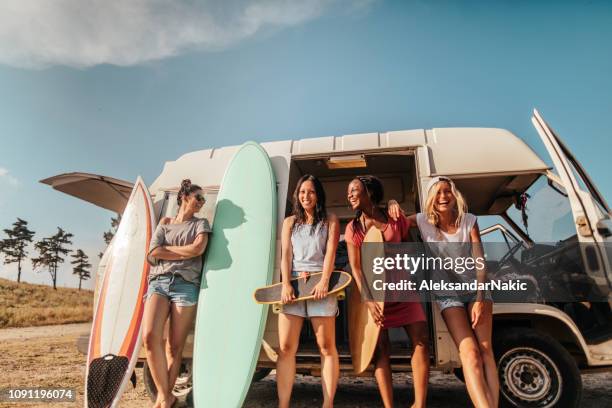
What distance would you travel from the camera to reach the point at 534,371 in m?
3.27

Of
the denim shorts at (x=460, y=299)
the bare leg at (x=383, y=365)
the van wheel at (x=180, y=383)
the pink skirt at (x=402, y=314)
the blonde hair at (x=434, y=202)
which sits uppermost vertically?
the blonde hair at (x=434, y=202)

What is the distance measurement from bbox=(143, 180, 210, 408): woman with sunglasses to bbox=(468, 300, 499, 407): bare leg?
7.88ft

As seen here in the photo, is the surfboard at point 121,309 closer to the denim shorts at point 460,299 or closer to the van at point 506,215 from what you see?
the van at point 506,215

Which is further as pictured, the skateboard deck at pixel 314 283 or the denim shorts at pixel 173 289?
the denim shorts at pixel 173 289

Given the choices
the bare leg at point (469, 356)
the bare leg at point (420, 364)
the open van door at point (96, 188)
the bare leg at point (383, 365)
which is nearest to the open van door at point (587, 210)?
the bare leg at point (469, 356)

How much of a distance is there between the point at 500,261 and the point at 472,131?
5.24 feet

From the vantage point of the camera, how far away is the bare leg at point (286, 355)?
2906 millimetres

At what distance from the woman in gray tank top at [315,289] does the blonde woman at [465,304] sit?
0.81 meters

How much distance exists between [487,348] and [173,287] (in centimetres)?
261

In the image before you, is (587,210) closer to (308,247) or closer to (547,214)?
(547,214)

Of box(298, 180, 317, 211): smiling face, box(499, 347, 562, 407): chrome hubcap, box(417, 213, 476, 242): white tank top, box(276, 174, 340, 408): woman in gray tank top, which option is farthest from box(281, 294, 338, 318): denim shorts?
box(499, 347, 562, 407): chrome hubcap

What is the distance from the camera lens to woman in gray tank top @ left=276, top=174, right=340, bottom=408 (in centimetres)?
288

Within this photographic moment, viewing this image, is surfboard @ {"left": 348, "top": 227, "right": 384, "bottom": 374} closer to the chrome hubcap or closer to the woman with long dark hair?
the woman with long dark hair

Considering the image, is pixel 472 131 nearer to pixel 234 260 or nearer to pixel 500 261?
pixel 500 261
